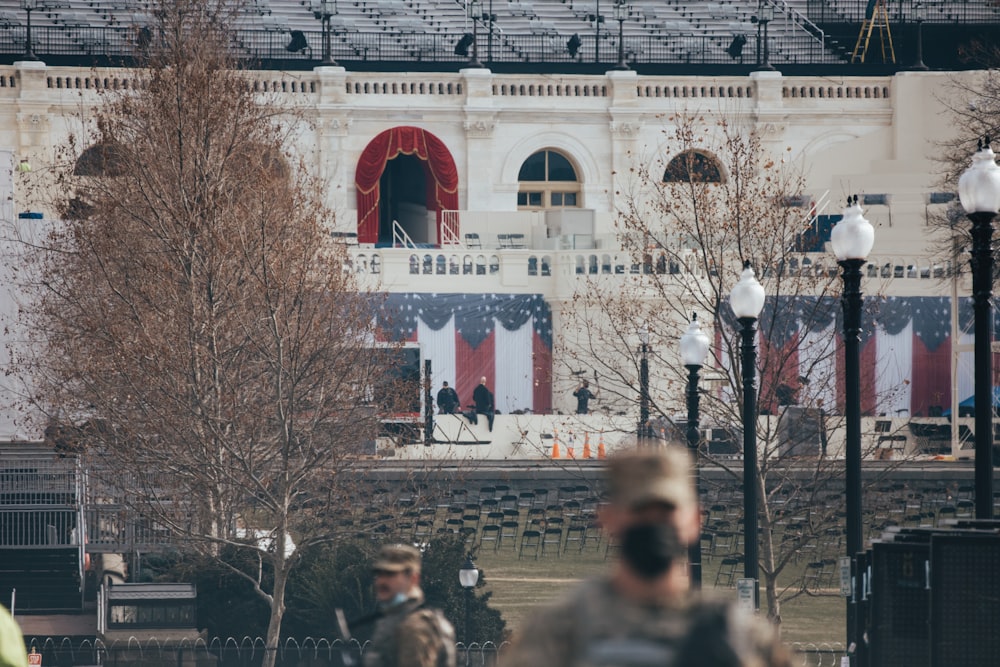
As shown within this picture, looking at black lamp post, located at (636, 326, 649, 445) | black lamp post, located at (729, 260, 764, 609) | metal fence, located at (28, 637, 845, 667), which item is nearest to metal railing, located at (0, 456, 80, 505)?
metal fence, located at (28, 637, 845, 667)

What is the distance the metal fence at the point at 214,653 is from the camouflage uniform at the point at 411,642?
535 inches

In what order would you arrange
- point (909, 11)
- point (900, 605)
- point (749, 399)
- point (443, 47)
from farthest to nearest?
point (909, 11) < point (443, 47) < point (749, 399) < point (900, 605)

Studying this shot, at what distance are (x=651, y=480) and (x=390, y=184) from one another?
59.1 m

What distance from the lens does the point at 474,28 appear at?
57750 mm

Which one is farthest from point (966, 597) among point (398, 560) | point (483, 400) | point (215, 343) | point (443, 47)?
point (443, 47)

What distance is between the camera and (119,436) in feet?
82.0

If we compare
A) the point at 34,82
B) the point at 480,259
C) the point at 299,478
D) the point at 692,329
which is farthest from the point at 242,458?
the point at 34,82

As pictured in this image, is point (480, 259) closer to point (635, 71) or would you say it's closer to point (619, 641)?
point (635, 71)

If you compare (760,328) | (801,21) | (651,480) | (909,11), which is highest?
(909,11)

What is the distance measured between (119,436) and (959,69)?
44.8 meters

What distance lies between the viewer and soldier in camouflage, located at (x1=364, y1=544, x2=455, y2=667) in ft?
24.9

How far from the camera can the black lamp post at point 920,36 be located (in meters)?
59.4

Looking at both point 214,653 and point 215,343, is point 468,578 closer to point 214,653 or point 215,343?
point 214,653

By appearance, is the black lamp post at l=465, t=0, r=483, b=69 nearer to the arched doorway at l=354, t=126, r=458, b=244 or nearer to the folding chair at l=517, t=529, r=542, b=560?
the arched doorway at l=354, t=126, r=458, b=244
